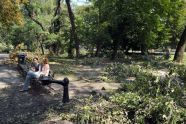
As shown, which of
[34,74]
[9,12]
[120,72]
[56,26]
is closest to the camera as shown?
[34,74]

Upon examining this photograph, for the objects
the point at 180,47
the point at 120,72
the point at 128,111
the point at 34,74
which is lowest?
the point at 128,111

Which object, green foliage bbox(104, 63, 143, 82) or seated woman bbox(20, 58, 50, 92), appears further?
green foliage bbox(104, 63, 143, 82)

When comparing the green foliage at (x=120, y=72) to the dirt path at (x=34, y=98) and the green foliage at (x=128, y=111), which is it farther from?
the green foliage at (x=128, y=111)

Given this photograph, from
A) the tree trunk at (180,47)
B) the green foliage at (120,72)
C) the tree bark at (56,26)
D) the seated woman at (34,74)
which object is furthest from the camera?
the tree bark at (56,26)

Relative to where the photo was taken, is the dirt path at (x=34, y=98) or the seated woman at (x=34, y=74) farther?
the seated woman at (x=34, y=74)

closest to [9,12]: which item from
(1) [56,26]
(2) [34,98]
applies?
(2) [34,98]

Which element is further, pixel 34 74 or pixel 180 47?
pixel 180 47

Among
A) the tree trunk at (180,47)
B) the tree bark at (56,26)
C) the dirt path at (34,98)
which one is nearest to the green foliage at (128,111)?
the dirt path at (34,98)

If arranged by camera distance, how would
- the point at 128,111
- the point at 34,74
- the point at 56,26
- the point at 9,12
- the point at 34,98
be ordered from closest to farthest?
the point at 128,111 → the point at 34,98 → the point at 34,74 → the point at 9,12 → the point at 56,26

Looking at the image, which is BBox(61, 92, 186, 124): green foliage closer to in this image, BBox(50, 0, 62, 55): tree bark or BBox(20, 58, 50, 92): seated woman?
BBox(20, 58, 50, 92): seated woman

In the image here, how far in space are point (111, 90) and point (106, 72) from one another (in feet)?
16.8

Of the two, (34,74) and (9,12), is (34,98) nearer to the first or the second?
(34,74)

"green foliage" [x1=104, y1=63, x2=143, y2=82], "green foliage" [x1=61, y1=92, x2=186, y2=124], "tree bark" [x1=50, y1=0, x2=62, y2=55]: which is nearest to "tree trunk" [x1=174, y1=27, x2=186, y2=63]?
"green foliage" [x1=104, y1=63, x2=143, y2=82]

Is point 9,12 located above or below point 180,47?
above
